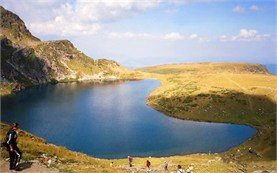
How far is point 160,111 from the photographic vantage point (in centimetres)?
18288

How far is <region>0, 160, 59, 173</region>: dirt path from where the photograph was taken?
35.8 metres

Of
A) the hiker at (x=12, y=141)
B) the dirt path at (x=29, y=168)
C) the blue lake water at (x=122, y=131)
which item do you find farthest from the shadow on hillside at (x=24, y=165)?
the blue lake water at (x=122, y=131)

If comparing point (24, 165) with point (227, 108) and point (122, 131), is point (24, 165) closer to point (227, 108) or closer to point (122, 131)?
point (122, 131)

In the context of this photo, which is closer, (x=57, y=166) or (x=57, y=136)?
(x=57, y=166)

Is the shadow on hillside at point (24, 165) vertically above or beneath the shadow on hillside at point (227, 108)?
above

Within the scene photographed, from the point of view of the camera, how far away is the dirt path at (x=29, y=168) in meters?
35.8

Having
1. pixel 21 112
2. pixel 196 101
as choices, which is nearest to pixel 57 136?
pixel 21 112

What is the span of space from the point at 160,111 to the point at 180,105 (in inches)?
499

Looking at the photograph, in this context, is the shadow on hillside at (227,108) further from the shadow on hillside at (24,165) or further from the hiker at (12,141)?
the hiker at (12,141)

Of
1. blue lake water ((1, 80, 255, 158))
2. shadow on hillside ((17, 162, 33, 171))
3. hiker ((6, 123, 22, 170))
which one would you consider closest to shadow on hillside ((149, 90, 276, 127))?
blue lake water ((1, 80, 255, 158))

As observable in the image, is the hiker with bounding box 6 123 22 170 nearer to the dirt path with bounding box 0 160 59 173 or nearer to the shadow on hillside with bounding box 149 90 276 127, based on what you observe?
the dirt path with bounding box 0 160 59 173

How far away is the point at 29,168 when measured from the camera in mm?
36781

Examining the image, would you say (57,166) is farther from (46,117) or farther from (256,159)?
(46,117)

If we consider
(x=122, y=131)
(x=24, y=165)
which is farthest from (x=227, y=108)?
(x=24, y=165)
